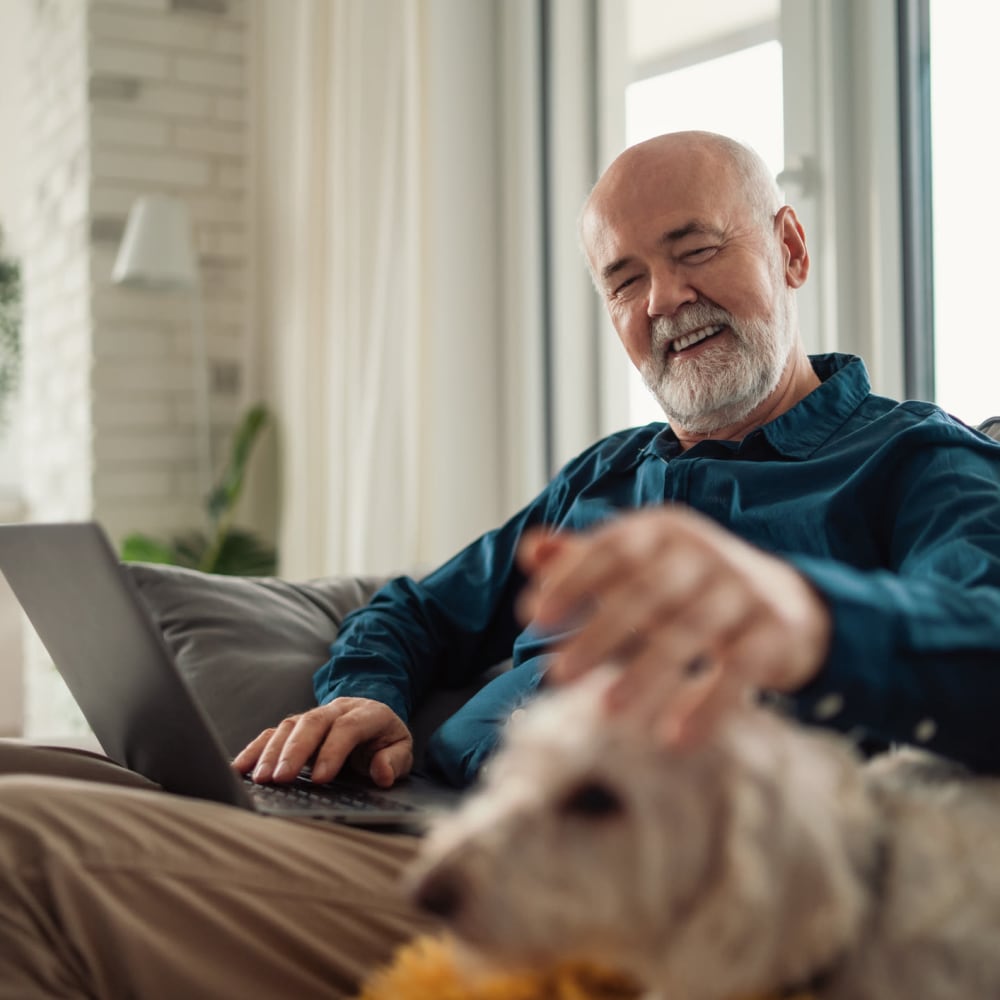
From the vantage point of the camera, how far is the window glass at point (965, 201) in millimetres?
2002

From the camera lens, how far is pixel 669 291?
1.53 meters

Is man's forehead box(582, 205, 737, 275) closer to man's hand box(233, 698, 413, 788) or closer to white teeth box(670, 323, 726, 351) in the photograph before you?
white teeth box(670, 323, 726, 351)

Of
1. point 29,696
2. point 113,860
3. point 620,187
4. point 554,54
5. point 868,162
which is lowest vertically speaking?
point 29,696

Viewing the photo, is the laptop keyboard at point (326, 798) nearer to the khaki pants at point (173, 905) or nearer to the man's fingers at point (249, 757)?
the man's fingers at point (249, 757)

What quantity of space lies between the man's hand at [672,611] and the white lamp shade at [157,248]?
312 cm

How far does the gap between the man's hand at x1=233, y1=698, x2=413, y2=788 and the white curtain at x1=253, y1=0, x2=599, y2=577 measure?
1494 mm

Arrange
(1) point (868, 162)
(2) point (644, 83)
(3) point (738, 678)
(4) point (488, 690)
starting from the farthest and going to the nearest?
(2) point (644, 83), (1) point (868, 162), (4) point (488, 690), (3) point (738, 678)

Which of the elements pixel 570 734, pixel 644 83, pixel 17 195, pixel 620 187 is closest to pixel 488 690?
pixel 620 187

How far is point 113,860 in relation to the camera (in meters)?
0.86

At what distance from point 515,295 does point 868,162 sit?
1077mm

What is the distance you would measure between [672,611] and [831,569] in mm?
150

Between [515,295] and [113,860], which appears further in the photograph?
[515,295]

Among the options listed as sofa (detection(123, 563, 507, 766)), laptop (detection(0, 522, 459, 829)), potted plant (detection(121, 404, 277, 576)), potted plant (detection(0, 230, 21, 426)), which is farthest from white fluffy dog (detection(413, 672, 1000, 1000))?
potted plant (detection(0, 230, 21, 426))

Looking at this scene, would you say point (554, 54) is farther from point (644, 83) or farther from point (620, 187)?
point (620, 187)
